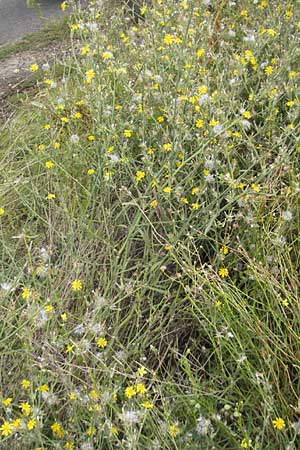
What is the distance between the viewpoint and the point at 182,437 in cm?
163

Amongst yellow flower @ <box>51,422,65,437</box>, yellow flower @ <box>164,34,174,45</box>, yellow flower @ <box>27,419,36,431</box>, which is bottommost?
yellow flower @ <box>51,422,65,437</box>

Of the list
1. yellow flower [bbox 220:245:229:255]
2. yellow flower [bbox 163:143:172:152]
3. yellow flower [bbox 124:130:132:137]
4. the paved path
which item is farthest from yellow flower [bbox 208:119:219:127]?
the paved path

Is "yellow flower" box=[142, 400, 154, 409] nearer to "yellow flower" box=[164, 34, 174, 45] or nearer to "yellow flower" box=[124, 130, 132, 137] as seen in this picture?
"yellow flower" box=[124, 130, 132, 137]

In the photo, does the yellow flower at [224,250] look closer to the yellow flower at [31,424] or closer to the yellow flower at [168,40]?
the yellow flower at [31,424]

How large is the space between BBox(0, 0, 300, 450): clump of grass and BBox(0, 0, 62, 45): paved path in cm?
251

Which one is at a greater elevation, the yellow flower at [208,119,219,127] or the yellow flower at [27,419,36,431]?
the yellow flower at [208,119,219,127]

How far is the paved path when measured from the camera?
506 centimetres

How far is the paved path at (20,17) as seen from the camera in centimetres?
506

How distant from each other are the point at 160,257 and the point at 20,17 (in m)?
4.08

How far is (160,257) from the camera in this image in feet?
6.70

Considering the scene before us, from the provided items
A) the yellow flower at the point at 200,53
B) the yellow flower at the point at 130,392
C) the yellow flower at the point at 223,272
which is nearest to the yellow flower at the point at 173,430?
the yellow flower at the point at 130,392

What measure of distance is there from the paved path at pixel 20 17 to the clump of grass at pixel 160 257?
2.51 meters

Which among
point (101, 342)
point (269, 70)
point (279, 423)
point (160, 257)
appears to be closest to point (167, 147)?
point (160, 257)

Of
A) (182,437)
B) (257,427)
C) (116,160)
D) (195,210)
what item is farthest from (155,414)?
(116,160)
